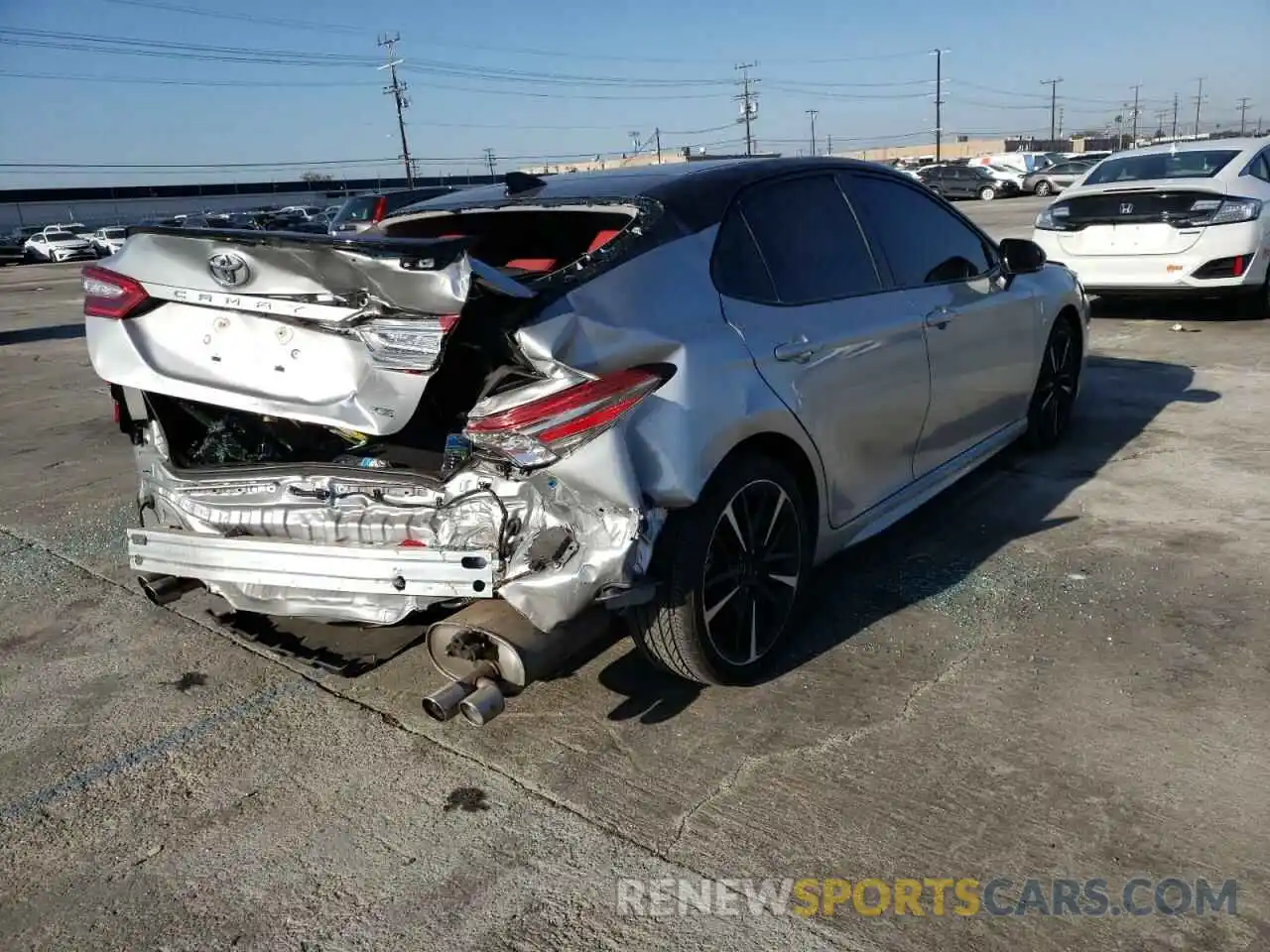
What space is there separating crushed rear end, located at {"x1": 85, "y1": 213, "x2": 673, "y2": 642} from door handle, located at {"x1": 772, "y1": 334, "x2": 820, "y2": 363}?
0.59m

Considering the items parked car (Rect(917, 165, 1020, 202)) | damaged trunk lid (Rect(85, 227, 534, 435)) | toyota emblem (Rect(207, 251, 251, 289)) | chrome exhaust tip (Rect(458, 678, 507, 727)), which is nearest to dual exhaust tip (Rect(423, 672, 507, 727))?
chrome exhaust tip (Rect(458, 678, 507, 727))

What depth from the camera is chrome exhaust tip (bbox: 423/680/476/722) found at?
8.95 feet

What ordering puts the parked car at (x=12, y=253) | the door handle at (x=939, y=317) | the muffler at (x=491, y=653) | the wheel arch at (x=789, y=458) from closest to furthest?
the muffler at (x=491, y=653)
the wheel arch at (x=789, y=458)
the door handle at (x=939, y=317)
the parked car at (x=12, y=253)

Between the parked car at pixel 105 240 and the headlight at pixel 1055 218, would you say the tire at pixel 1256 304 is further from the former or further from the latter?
the parked car at pixel 105 240

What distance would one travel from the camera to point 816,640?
12.1ft

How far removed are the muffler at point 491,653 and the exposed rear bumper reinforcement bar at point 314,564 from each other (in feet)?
0.47

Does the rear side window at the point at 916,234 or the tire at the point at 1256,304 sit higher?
the rear side window at the point at 916,234

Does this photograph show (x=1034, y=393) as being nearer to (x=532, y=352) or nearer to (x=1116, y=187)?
(x=532, y=352)

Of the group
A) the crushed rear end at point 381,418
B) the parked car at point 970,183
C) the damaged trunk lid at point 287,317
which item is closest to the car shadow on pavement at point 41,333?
the damaged trunk lid at point 287,317

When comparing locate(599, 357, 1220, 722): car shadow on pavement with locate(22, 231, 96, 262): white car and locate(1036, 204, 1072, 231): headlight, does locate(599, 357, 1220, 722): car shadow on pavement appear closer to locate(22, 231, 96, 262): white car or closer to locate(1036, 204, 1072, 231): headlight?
locate(1036, 204, 1072, 231): headlight

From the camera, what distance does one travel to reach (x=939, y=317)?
4.18m

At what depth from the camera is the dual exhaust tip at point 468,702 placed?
2.72 meters

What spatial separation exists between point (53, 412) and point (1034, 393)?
7.76 m

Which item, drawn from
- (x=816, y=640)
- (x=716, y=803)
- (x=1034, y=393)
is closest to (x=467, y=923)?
(x=716, y=803)
